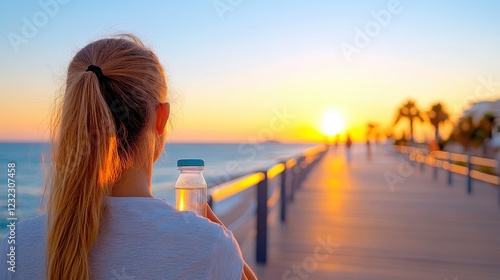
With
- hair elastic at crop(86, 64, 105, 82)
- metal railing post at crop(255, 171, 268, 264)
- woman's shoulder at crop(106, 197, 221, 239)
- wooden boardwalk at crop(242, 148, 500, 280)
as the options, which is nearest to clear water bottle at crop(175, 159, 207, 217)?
woman's shoulder at crop(106, 197, 221, 239)

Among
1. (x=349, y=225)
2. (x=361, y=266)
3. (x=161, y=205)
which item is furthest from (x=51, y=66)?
(x=349, y=225)

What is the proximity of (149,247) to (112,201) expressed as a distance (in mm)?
137

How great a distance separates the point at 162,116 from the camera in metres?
1.19

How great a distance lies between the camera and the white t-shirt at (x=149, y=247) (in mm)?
991

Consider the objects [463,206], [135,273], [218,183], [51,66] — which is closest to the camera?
[135,273]

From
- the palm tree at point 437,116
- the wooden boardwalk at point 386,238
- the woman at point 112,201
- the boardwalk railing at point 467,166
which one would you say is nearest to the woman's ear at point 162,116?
the woman at point 112,201

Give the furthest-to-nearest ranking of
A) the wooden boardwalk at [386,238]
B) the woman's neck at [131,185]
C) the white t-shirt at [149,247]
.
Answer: the wooden boardwalk at [386,238]
the woman's neck at [131,185]
the white t-shirt at [149,247]

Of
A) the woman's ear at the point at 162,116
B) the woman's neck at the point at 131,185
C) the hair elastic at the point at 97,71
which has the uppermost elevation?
the hair elastic at the point at 97,71

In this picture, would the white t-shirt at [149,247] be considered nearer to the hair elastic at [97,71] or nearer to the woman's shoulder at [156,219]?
the woman's shoulder at [156,219]

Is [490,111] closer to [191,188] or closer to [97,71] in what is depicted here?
[191,188]

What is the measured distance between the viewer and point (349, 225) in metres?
6.53

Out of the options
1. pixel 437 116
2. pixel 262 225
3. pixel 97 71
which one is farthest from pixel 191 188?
pixel 437 116

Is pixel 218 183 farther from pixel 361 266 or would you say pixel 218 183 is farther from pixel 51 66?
pixel 361 266

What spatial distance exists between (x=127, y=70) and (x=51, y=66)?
19.6 inches
